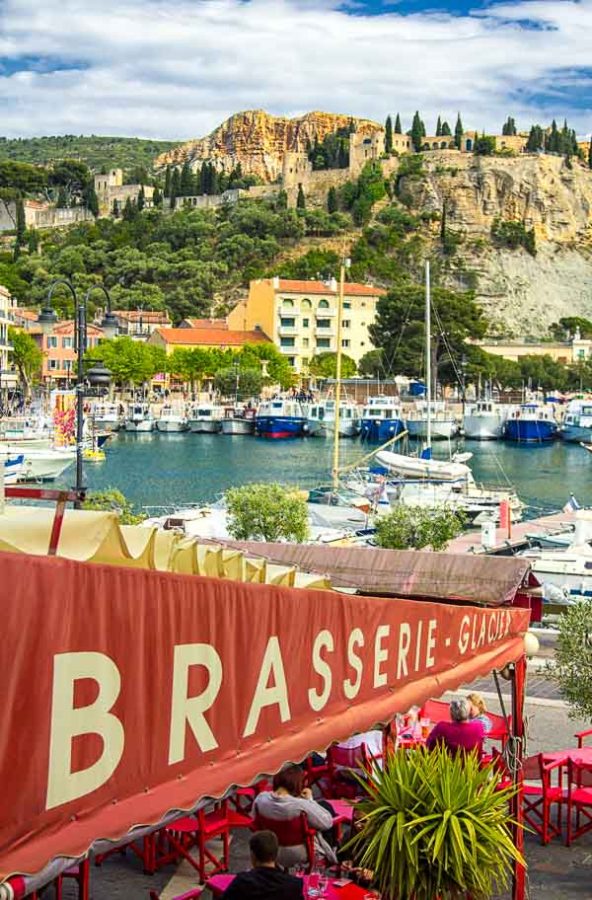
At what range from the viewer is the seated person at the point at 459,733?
7.13m

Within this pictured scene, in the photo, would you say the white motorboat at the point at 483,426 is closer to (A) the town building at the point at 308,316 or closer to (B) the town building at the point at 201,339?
(A) the town building at the point at 308,316

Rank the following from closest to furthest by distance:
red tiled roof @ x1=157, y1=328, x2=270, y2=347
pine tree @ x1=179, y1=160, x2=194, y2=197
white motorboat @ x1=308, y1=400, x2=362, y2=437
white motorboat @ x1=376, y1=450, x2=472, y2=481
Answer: white motorboat @ x1=376, y1=450, x2=472, y2=481, white motorboat @ x1=308, y1=400, x2=362, y2=437, red tiled roof @ x1=157, y1=328, x2=270, y2=347, pine tree @ x1=179, y1=160, x2=194, y2=197

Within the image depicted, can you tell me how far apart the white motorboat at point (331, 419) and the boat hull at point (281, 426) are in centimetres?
68

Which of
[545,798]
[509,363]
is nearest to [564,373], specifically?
[509,363]

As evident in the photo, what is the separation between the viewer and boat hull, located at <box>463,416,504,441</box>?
93250mm

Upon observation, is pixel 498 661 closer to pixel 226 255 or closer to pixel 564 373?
pixel 564 373

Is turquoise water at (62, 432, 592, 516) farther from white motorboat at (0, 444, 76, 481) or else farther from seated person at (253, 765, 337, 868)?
seated person at (253, 765, 337, 868)

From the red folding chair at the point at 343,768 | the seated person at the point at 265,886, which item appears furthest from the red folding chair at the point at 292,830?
the red folding chair at the point at 343,768

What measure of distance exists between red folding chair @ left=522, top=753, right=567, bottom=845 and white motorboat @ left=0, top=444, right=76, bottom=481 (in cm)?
4255

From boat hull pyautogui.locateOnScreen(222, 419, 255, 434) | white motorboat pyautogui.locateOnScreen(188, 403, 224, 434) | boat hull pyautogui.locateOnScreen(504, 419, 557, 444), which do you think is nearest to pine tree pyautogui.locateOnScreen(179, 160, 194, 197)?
white motorboat pyautogui.locateOnScreen(188, 403, 224, 434)

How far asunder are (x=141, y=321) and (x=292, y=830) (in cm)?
10724

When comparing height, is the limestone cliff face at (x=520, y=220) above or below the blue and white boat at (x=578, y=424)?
above

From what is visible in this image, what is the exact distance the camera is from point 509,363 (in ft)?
381

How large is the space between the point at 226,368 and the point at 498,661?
9812cm
